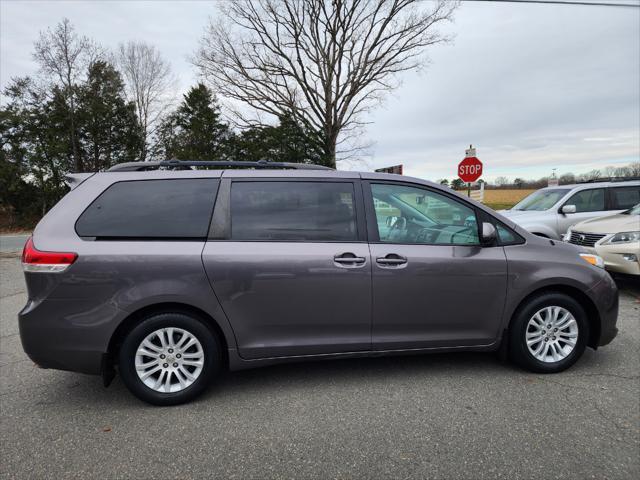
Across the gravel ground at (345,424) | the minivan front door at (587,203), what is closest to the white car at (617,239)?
the minivan front door at (587,203)

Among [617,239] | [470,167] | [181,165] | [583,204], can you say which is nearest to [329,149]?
[470,167]

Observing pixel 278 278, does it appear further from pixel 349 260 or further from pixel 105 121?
pixel 105 121

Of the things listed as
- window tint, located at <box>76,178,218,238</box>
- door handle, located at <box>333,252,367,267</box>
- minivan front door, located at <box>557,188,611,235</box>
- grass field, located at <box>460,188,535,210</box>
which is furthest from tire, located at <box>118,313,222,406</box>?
grass field, located at <box>460,188,535,210</box>

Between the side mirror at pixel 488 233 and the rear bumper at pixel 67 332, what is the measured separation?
2818mm

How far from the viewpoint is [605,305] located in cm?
326

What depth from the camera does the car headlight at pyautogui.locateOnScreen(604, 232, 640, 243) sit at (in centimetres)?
564

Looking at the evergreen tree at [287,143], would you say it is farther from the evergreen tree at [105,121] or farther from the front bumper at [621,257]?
the front bumper at [621,257]

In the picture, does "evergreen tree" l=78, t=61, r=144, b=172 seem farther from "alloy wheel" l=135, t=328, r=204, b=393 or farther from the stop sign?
"alloy wheel" l=135, t=328, r=204, b=393

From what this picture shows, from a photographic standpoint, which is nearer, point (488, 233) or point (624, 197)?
point (488, 233)

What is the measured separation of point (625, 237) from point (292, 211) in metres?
5.57

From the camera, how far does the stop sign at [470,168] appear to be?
13617mm

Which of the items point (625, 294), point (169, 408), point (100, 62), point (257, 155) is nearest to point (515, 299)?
point (169, 408)

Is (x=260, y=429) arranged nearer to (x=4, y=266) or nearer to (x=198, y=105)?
(x=4, y=266)

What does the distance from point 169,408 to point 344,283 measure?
1.59 meters
